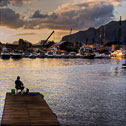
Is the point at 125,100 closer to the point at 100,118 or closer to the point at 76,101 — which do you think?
the point at 76,101

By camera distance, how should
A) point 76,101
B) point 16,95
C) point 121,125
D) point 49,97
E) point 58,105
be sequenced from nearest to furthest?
point 121,125, point 16,95, point 58,105, point 76,101, point 49,97

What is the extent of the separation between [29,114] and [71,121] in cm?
569

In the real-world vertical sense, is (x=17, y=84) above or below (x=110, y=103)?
above

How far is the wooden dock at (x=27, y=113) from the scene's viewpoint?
18516 mm

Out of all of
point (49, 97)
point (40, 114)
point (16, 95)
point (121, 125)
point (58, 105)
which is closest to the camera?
point (40, 114)

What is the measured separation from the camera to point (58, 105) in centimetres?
3191

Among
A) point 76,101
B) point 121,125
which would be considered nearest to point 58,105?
point 76,101

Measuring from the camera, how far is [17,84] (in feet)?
101

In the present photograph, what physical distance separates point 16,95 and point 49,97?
28.5ft

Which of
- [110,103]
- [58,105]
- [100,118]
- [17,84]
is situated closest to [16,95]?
[17,84]

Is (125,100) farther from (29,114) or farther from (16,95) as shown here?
(29,114)

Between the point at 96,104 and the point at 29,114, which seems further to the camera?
the point at 96,104

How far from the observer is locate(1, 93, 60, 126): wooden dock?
18.5m

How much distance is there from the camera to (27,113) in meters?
21.2
